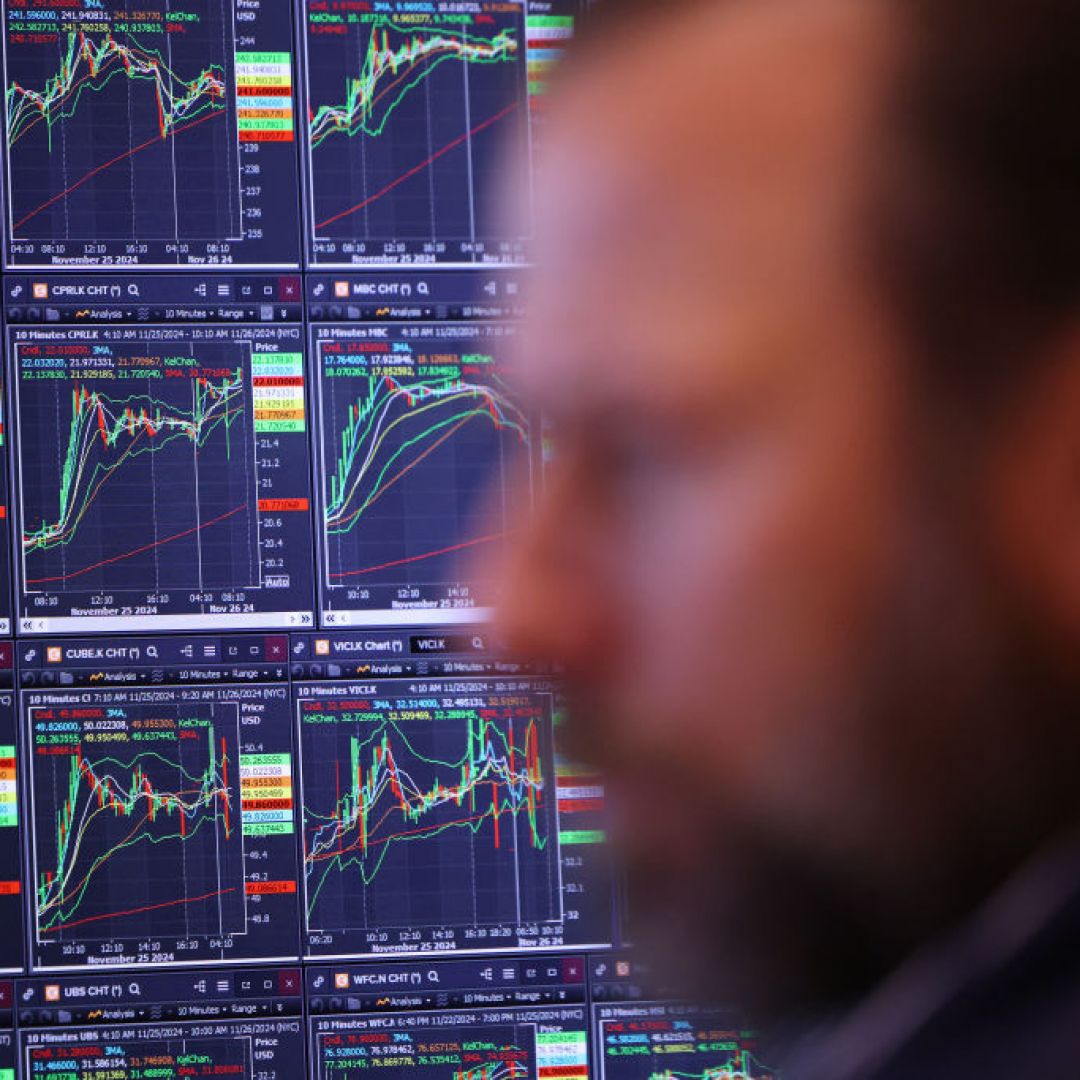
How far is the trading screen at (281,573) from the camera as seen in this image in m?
1.84

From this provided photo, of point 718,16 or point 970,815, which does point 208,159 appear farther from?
point 970,815

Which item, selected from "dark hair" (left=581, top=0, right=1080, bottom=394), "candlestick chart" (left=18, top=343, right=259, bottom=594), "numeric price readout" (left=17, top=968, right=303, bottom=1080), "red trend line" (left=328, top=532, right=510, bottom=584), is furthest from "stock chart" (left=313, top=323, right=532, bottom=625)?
"dark hair" (left=581, top=0, right=1080, bottom=394)

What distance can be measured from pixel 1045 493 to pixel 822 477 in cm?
10

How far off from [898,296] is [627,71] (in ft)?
0.67

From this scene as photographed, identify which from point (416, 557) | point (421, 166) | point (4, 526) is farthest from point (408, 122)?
point (4, 526)

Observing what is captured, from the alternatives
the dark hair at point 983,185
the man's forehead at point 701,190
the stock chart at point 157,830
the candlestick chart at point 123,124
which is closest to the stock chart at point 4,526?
the stock chart at point 157,830

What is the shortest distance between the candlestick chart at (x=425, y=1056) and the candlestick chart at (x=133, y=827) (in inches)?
8.5

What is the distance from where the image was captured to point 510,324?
190 centimetres

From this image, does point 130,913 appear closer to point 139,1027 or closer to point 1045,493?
point 139,1027

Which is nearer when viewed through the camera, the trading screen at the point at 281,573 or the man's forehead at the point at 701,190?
the man's forehead at the point at 701,190

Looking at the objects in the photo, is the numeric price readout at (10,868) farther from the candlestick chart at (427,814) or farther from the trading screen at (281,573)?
the candlestick chart at (427,814)

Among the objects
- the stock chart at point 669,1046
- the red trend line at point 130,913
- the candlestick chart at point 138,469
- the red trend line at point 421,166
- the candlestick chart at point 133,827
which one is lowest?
the stock chart at point 669,1046

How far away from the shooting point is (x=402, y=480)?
73.8 inches

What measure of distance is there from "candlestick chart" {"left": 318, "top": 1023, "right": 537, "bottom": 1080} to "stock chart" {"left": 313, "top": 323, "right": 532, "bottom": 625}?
55 centimetres
